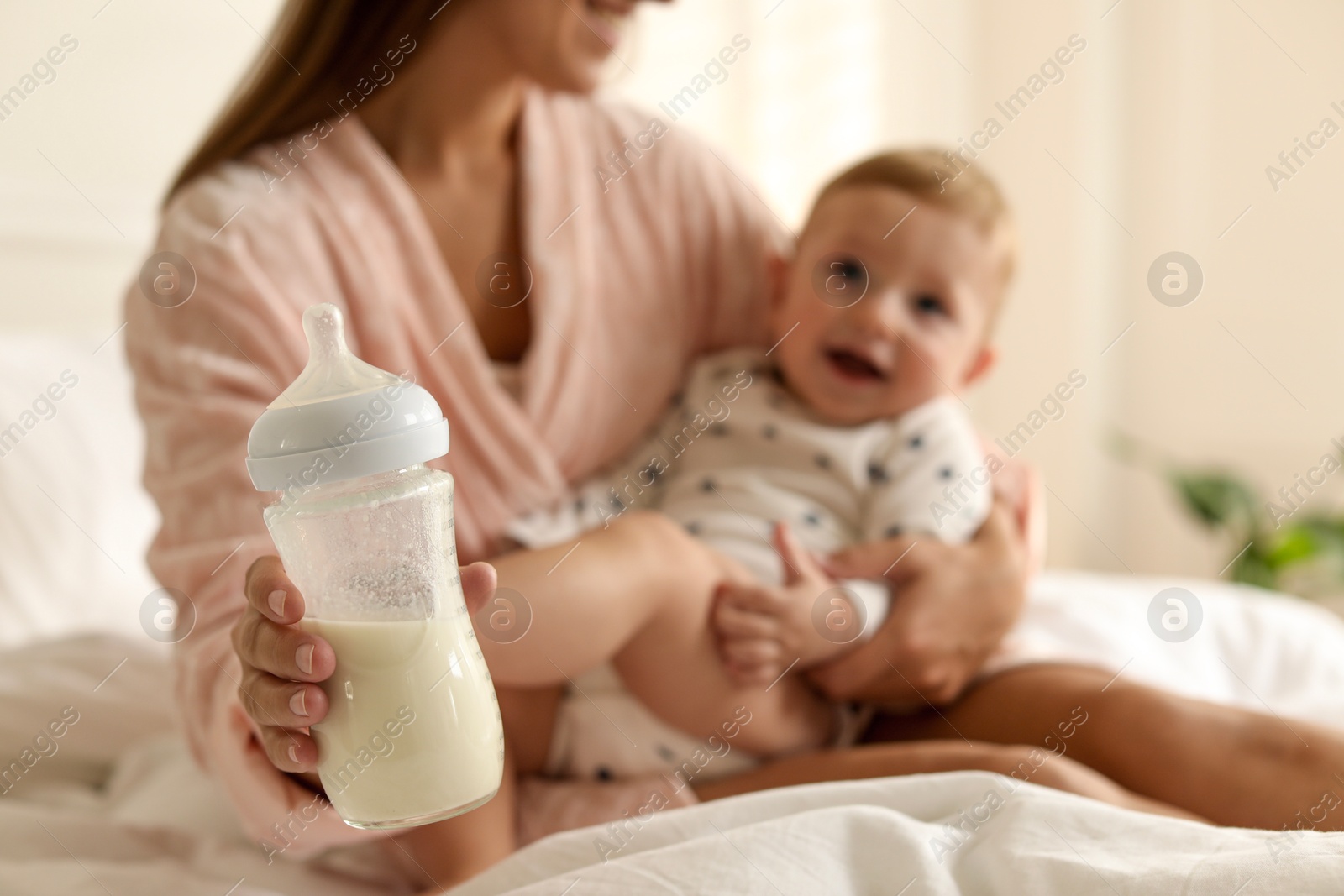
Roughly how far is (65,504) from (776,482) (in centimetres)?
98

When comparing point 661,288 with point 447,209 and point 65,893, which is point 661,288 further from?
point 65,893

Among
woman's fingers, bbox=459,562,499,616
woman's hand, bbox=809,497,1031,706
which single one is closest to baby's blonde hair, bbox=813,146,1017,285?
woman's hand, bbox=809,497,1031,706

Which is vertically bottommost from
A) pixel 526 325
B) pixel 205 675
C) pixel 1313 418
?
pixel 205 675

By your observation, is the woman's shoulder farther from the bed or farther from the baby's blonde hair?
the bed

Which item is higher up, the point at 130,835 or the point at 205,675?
the point at 205,675

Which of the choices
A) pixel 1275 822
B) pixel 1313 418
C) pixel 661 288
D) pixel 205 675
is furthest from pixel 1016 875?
pixel 1313 418

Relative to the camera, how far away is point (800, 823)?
0.64m

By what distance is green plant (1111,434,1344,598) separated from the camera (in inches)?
88.2

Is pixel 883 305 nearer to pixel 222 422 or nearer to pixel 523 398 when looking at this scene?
pixel 523 398

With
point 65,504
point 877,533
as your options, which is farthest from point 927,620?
point 65,504

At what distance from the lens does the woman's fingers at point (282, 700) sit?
1.87ft

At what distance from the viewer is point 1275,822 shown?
2.67 ft

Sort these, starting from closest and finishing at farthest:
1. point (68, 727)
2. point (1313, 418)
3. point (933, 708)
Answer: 1. point (933, 708)
2. point (68, 727)
3. point (1313, 418)

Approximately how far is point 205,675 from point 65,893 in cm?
18
